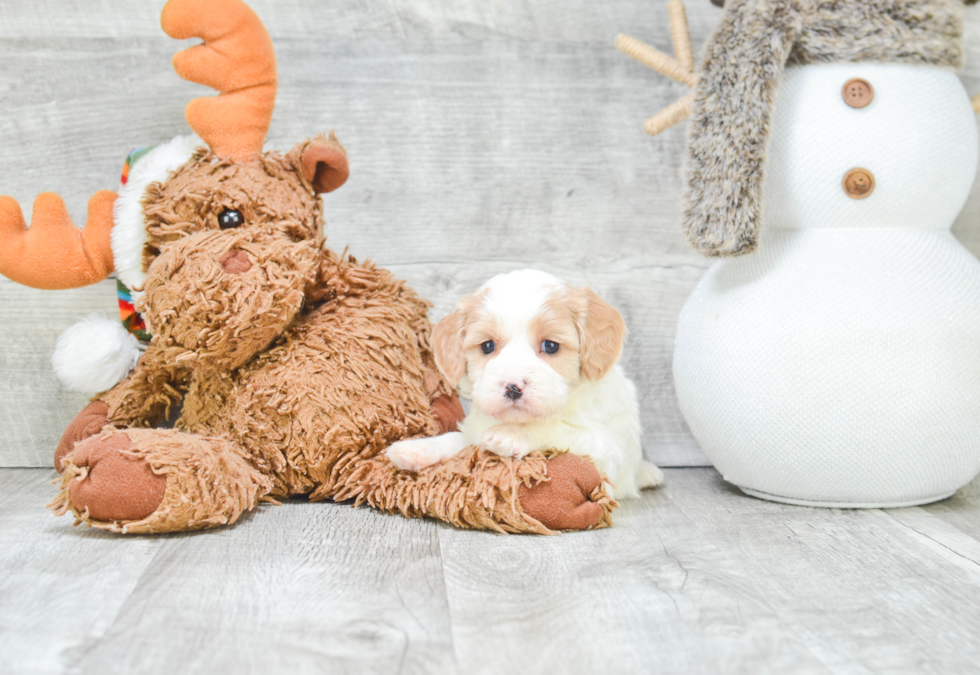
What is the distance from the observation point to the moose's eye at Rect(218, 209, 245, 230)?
4.45 ft

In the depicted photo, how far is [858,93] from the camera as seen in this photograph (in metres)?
1.31

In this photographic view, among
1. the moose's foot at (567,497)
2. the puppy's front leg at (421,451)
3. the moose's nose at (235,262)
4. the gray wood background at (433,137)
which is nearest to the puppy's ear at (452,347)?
the puppy's front leg at (421,451)

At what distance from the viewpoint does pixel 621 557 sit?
3.72 ft

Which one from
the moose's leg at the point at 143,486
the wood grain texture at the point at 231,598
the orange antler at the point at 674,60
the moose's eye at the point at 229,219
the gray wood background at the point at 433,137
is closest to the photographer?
the wood grain texture at the point at 231,598

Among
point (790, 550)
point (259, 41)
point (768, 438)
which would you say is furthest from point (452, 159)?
point (790, 550)

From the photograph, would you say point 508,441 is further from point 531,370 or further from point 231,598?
point 231,598

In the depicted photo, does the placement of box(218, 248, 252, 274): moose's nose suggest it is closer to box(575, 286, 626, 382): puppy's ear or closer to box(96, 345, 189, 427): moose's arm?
box(96, 345, 189, 427): moose's arm

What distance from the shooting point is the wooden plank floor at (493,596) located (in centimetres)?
83

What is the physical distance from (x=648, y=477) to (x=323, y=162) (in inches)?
32.6

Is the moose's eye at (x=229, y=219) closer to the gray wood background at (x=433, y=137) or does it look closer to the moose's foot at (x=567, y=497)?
the gray wood background at (x=433, y=137)

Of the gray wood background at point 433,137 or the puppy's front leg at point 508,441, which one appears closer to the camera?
the puppy's front leg at point 508,441

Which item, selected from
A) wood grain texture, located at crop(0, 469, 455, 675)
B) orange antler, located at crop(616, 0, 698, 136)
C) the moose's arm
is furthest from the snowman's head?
Answer: the moose's arm

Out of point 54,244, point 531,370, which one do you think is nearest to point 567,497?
point 531,370

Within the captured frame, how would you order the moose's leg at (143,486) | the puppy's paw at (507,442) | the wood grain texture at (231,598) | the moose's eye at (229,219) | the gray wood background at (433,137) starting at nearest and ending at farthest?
the wood grain texture at (231,598), the moose's leg at (143,486), the puppy's paw at (507,442), the moose's eye at (229,219), the gray wood background at (433,137)
